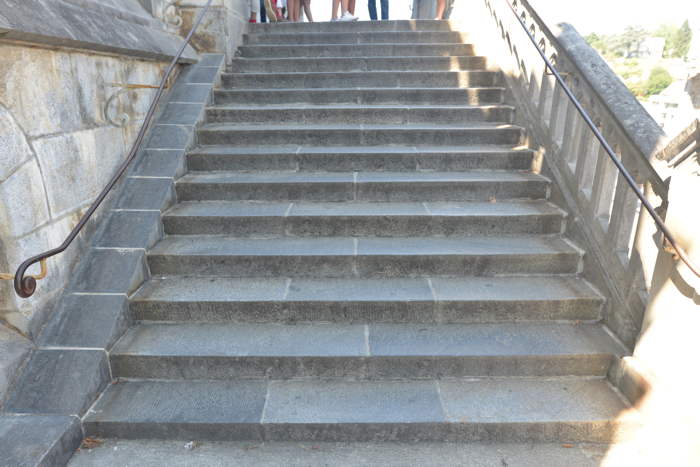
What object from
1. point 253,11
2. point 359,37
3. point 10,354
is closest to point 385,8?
point 359,37

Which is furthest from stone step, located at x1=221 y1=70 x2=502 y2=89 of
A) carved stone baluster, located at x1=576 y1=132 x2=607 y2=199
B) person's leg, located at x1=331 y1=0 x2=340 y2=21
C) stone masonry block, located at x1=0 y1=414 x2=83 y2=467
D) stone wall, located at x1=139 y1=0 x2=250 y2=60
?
stone masonry block, located at x1=0 y1=414 x2=83 y2=467

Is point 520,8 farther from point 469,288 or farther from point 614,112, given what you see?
point 469,288

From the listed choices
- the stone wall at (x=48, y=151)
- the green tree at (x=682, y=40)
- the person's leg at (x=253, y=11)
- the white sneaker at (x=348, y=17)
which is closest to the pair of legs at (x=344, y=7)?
the white sneaker at (x=348, y=17)

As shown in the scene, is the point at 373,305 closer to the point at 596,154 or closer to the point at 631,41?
the point at 596,154

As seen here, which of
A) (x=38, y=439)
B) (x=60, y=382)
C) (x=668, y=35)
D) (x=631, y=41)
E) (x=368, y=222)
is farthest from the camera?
(x=631, y=41)

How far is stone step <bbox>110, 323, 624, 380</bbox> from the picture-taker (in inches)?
101

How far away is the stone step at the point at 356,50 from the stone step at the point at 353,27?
566mm

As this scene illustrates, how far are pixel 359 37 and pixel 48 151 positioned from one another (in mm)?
4460

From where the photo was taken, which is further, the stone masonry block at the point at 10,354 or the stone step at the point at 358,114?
the stone step at the point at 358,114

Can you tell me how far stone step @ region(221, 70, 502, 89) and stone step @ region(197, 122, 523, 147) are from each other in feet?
3.37

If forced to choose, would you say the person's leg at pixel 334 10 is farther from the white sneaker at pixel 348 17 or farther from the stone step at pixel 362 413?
the stone step at pixel 362 413

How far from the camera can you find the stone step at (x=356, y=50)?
5512 mm

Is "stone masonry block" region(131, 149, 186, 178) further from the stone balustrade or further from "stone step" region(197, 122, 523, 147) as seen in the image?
the stone balustrade

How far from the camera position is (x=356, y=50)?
565 centimetres
